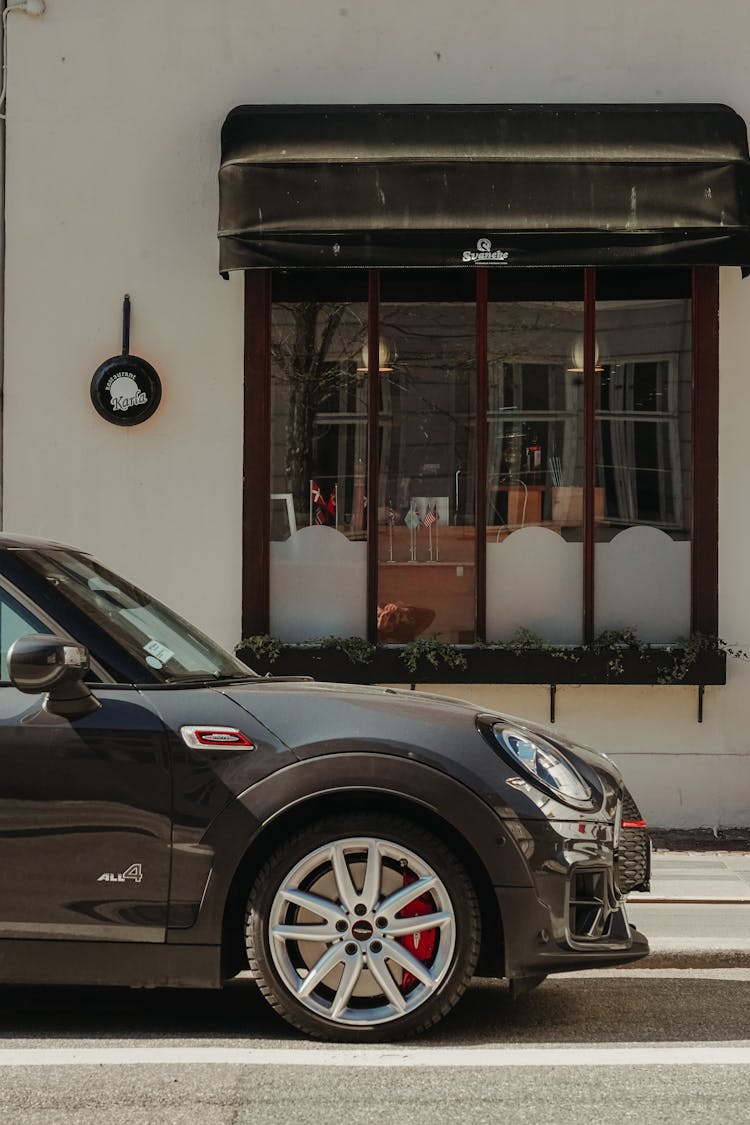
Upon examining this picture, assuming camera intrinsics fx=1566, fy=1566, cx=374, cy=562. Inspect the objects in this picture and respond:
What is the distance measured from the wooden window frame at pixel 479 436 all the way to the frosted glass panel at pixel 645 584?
7 centimetres

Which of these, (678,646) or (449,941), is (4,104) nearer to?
(678,646)

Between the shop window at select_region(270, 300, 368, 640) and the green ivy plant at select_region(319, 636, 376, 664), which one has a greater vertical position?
the shop window at select_region(270, 300, 368, 640)

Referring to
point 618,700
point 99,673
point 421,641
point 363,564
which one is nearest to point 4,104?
point 363,564

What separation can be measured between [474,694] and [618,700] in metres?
0.89

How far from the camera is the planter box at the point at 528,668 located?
9453mm

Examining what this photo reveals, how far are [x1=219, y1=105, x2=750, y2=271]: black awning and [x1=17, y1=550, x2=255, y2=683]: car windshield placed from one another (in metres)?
3.98

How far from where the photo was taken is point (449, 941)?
4.79 metres

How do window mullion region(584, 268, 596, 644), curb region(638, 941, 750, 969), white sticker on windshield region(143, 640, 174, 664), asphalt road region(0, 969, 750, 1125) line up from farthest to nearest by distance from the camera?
window mullion region(584, 268, 596, 644) → curb region(638, 941, 750, 969) → white sticker on windshield region(143, 640, 174, 664) → asphalt road region(0, 969, 750, 1125)

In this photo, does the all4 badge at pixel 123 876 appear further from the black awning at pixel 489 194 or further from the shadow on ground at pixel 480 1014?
the black awning at pixel 489 194

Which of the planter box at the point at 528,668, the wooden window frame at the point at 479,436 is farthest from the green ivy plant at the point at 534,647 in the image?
the wooden window frame at the point at 479,436

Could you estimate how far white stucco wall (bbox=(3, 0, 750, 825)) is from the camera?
9.80 metres

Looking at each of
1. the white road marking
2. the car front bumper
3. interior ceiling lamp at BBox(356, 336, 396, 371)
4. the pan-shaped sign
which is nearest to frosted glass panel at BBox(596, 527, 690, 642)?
interior ceiling lamp at BBox(356, 336, 396, 371)

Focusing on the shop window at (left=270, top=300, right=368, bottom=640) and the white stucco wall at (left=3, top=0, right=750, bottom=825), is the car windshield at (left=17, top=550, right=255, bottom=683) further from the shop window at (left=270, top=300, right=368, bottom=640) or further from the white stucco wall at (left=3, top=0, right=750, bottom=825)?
the white stucco wall at (left=3, top=0, right=750, bottom=825)

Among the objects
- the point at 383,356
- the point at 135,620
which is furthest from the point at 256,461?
the point at 135,620
